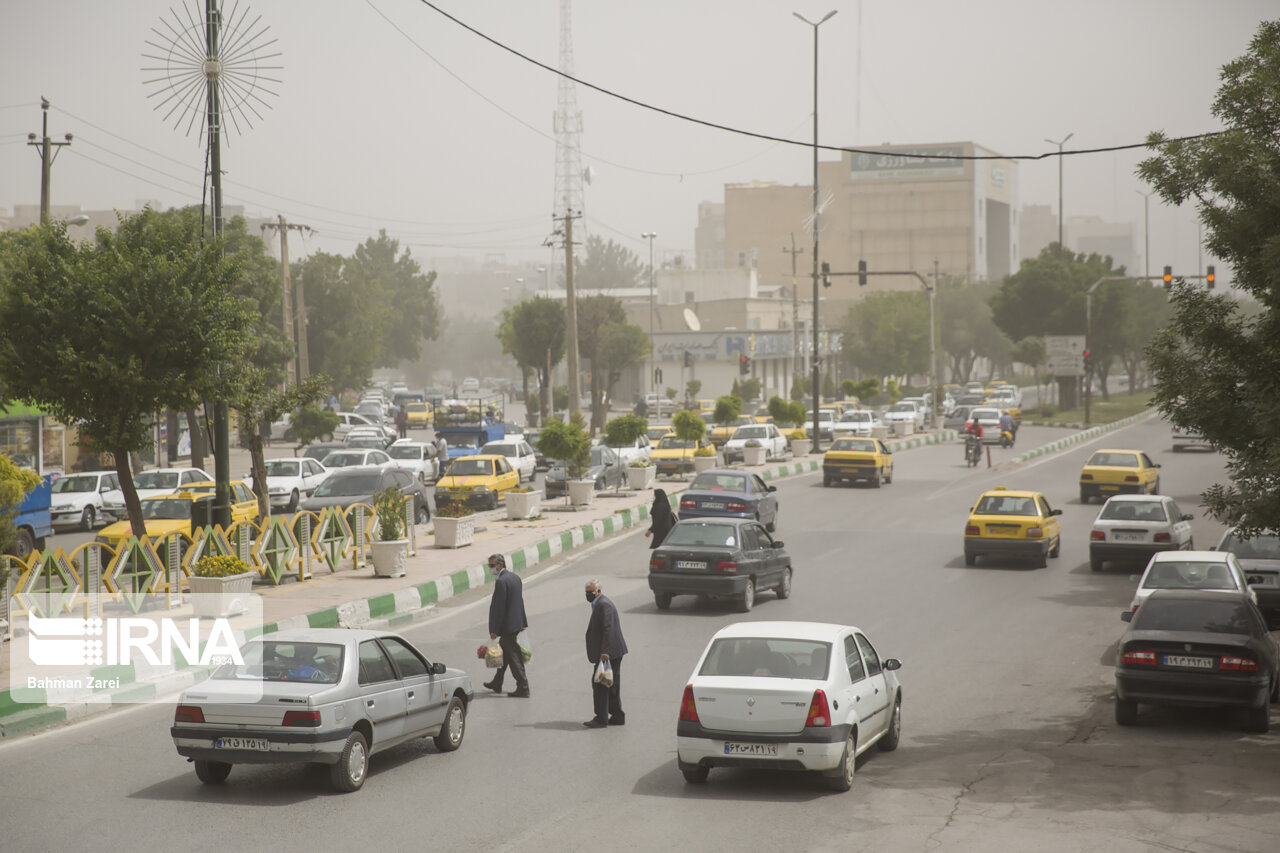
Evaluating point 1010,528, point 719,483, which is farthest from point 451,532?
point 1010,528

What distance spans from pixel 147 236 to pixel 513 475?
709 inches

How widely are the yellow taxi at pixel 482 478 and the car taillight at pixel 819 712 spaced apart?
25.3 meters

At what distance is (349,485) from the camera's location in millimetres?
30906

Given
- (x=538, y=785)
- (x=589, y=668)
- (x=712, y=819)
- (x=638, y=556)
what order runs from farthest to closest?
(x=638, y=556) → (x=589, y=668) → (x=538, y=785) → (x=712, y=819)

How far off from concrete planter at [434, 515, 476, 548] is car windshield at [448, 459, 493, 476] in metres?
9.28

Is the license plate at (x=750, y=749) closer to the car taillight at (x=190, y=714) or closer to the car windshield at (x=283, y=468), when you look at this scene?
the car taillight at (x=190, y=714)

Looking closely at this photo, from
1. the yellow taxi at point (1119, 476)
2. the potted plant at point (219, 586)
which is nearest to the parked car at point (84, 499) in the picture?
the potted plant at point (219, 586)

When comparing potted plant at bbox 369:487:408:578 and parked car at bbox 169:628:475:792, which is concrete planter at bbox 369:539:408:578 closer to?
potted plant at bbox 369:487:408:578

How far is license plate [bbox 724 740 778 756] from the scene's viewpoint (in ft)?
34.6

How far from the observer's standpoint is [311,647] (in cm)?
1093

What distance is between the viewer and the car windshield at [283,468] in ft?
124

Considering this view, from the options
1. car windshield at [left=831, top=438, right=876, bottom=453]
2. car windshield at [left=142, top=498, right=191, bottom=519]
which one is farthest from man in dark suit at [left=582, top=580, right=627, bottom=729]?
car windshield at [left=831, top=438, right=876, bottom=453]

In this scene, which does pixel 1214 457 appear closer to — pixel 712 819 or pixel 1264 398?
pixel 1264 398

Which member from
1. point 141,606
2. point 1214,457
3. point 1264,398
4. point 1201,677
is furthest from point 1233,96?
point 1214,457
